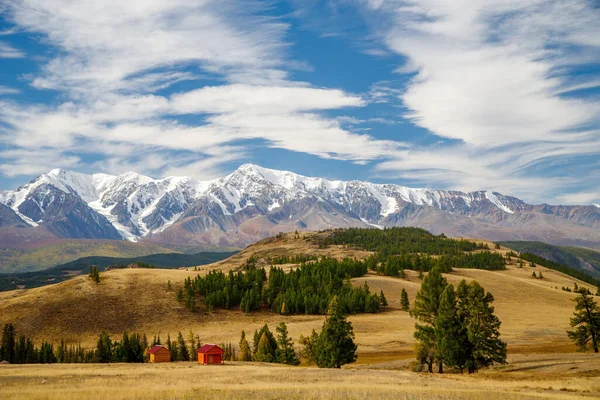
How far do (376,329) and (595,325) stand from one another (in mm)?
59247

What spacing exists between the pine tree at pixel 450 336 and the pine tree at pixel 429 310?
1424 millimetres

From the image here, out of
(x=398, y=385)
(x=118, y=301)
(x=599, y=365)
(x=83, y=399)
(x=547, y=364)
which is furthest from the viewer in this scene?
(x=118, y=301)

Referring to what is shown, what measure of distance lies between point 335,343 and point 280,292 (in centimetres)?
10234

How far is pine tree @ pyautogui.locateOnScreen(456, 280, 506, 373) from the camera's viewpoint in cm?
6097

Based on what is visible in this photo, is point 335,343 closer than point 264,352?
Yes

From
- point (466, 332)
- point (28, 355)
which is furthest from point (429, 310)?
point (28, 355)

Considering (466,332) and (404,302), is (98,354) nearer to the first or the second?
(466,332)

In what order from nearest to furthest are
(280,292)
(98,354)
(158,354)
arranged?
(158,354) < (98,354) < (280,292)

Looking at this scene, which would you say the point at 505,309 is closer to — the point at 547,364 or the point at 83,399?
the point at 547,364

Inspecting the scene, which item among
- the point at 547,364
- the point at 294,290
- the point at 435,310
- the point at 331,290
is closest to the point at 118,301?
the point at 294,290

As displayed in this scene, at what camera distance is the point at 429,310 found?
69625 mm

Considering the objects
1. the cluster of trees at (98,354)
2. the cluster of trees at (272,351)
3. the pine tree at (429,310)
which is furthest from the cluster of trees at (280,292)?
the pine tree at (429,310)

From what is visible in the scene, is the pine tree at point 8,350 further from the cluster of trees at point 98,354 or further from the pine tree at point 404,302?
the pine tree at point 404,302

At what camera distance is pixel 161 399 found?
3069 cm
